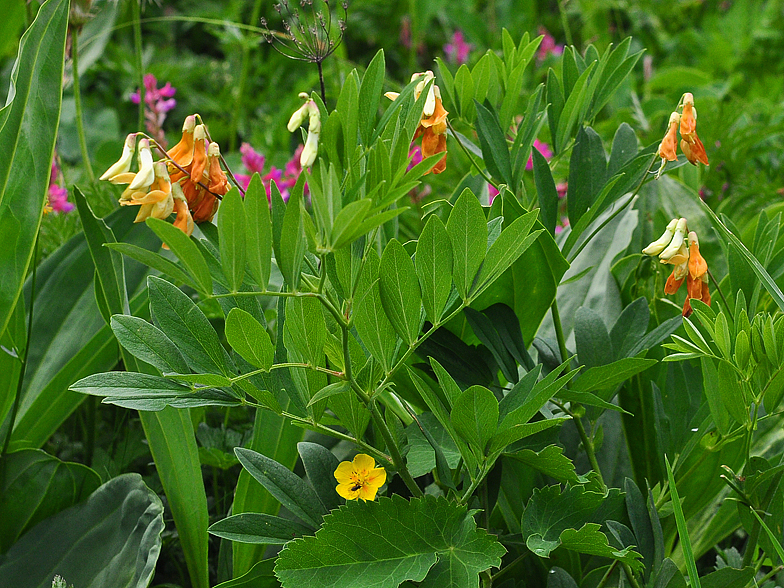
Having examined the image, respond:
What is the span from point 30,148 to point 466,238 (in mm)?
432

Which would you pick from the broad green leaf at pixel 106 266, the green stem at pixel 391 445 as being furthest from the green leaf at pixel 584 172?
the broad green leaf at pixel 106 266

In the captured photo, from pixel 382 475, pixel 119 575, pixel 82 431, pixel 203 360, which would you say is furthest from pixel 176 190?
pixel 82 431

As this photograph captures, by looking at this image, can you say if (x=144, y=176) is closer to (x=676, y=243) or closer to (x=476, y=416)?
(x=476, y=416)

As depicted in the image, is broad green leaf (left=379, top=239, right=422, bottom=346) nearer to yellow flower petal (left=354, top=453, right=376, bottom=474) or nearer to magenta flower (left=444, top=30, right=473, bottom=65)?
yellow flower petal (left=354, top=453, right=376, bottom=474)

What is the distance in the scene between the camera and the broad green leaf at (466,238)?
0.44m

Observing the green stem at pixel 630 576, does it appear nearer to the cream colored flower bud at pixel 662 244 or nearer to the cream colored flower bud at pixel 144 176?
the cream colored flower bud at pixel 662 244

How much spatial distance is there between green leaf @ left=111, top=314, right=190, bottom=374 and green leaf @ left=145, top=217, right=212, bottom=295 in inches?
3.7

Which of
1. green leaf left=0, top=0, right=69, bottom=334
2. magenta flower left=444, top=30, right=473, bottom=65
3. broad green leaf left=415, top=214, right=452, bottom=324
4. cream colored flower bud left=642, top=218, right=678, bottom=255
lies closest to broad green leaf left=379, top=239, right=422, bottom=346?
broad green leaf left=415, top=214, right=452, bottom=324

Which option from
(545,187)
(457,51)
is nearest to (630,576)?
(545,187)

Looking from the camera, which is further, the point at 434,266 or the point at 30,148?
the point at 30,148

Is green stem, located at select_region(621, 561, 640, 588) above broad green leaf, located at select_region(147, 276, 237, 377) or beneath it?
beneath

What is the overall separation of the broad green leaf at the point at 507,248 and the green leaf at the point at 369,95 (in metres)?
0.11

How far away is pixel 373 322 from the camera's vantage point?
460 mm

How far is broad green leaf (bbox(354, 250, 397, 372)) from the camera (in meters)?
0.46
